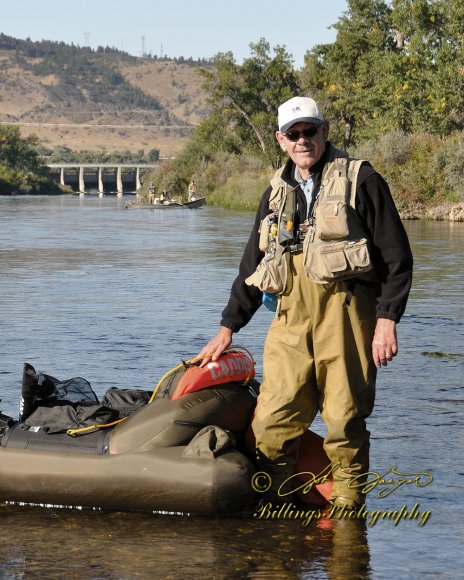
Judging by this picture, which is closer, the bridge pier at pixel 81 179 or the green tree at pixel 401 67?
the green tree at pixel 401 67

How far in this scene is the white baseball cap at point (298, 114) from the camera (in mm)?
5555

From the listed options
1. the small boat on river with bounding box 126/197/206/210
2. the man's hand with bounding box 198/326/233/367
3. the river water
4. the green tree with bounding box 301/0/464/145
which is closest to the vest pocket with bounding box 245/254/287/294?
the man's hand with bounding box 198/326/233/367

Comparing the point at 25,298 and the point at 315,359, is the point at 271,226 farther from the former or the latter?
the point at 25,298

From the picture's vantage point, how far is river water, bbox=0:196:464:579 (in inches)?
203

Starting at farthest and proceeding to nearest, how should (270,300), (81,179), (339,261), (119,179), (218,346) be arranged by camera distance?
(119,179) < (81,179) < (218,346) < (270,300) < (339,261)

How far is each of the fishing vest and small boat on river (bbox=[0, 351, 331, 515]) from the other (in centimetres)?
63

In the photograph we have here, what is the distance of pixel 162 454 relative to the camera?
584 centimetres

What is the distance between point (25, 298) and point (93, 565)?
10.5 meters

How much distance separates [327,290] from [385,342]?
0.35 m

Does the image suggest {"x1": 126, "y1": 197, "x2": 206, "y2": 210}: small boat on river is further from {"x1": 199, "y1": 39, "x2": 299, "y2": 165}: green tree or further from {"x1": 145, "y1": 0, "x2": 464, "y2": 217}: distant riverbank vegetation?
{"x1": 199, "y1": 39, "x2": 299, "y2": 165}: green tree

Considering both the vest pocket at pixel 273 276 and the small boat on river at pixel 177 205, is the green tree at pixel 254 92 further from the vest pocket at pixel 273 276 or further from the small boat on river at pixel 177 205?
the vest pocket at pixel 273 276

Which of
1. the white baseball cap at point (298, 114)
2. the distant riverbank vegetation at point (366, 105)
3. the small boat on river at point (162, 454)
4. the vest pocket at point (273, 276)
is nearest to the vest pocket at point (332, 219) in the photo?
the vest pocket at point (273, 276)

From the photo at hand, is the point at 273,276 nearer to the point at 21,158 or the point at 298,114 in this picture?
the point at 298,114

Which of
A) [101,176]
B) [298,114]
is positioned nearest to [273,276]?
[298,114]
